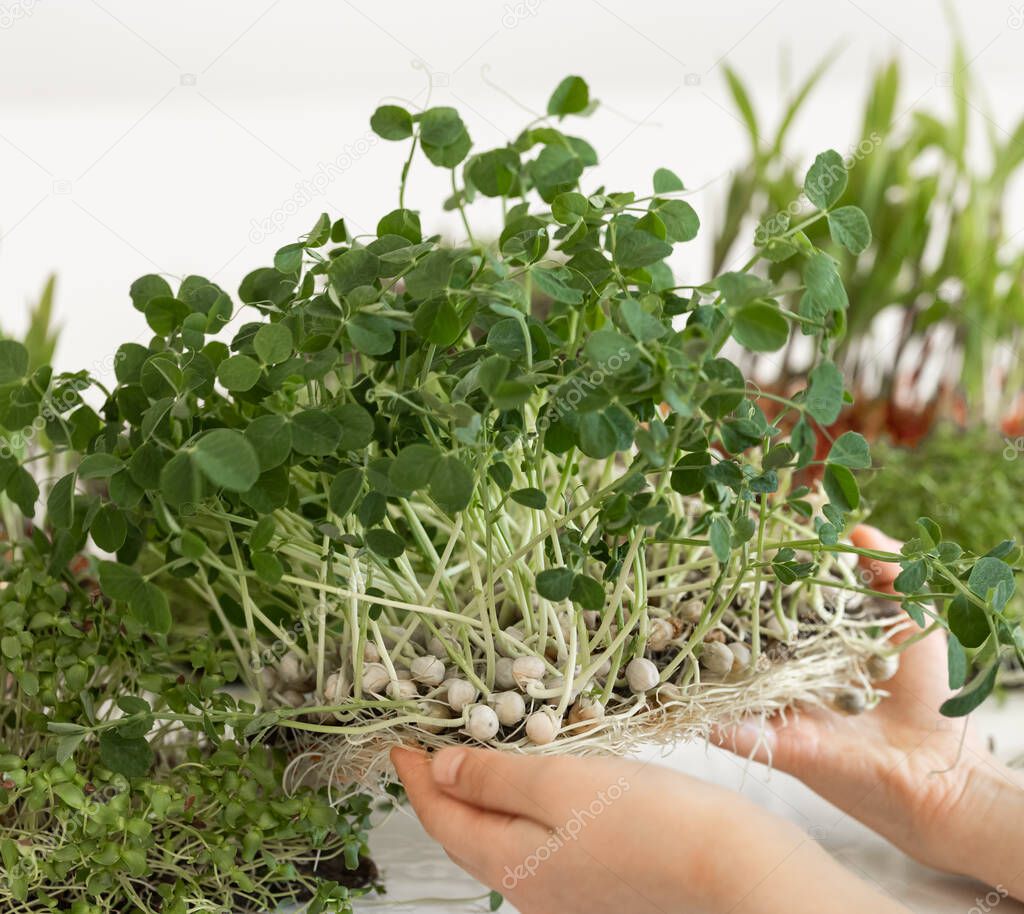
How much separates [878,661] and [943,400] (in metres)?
1.06

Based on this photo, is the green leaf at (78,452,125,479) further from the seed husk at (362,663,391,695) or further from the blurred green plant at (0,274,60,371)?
the blurred green plant at (0,274,60,371)

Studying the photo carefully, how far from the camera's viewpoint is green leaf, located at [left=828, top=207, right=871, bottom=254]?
0.54 m

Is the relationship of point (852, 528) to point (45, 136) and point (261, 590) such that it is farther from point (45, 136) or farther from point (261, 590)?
point (45, 136)

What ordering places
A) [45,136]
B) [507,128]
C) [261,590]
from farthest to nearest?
[45,136] → [507,128] → [261,590]

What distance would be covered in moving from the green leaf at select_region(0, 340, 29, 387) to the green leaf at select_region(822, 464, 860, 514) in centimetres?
45

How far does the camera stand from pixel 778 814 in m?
0.75

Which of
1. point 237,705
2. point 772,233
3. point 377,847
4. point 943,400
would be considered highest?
point 943,400

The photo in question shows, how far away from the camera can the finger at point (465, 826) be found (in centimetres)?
52

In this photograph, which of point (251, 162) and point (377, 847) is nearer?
point (377, 847)

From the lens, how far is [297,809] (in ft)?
1.81

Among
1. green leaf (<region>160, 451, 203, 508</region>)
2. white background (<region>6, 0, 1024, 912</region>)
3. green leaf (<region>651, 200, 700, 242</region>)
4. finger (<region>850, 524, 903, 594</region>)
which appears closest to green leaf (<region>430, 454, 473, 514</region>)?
green leaf (<region>160, 451, 203, 508</region>)

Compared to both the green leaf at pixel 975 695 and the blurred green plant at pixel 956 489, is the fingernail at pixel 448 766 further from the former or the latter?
the blurred green plant at pixel 956 489

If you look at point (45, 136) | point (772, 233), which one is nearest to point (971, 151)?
point (772, 233)

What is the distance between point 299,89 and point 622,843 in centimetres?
335
